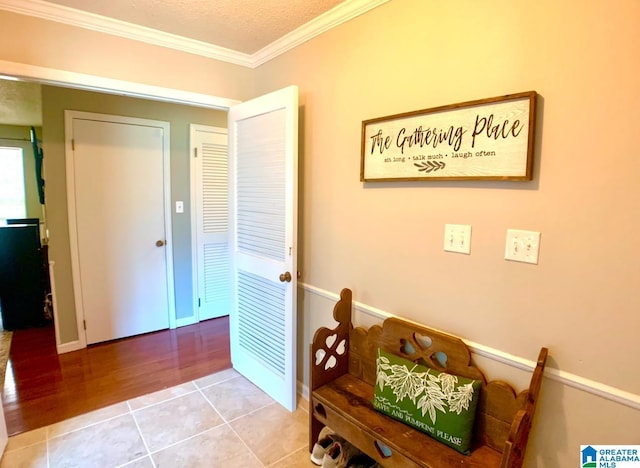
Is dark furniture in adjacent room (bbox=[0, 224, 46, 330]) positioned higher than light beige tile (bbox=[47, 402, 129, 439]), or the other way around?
dark furniture in adjacent room (bbox=[0, 224, 46, 330])

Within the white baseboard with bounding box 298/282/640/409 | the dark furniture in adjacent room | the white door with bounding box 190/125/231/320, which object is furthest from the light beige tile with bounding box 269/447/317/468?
the dark furniture in adjacent room

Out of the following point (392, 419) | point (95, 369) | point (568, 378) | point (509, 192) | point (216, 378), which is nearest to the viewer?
point (568, 378)

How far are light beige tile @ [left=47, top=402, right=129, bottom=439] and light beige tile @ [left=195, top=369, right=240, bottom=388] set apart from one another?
50 cm

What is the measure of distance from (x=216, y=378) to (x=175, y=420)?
1.71 feet

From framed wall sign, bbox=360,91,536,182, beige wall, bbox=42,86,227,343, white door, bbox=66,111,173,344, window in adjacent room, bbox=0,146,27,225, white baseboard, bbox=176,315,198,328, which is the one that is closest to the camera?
framed wall sign, bbox=360,91,536,182

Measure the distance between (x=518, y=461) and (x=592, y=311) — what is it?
0.55 metres

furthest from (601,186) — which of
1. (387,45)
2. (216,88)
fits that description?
(216,88)

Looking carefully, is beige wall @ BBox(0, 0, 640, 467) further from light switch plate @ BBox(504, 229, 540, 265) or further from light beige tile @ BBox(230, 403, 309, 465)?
light beige tile @ BBox(230, 403, 309, 465)

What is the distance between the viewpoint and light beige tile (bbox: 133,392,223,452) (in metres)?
2.04

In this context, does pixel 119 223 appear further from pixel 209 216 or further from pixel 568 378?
pixel 568 378

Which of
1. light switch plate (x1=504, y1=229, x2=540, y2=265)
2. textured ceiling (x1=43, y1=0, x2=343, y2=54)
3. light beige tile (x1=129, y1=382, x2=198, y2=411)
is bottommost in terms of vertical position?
light beige tile (x1=129, y1=382, x2=198, y2=411)

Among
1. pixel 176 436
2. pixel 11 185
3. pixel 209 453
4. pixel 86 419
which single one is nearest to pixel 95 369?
pixel 86 419

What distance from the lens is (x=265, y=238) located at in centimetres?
234

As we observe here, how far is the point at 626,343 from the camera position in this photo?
3.64 ft
